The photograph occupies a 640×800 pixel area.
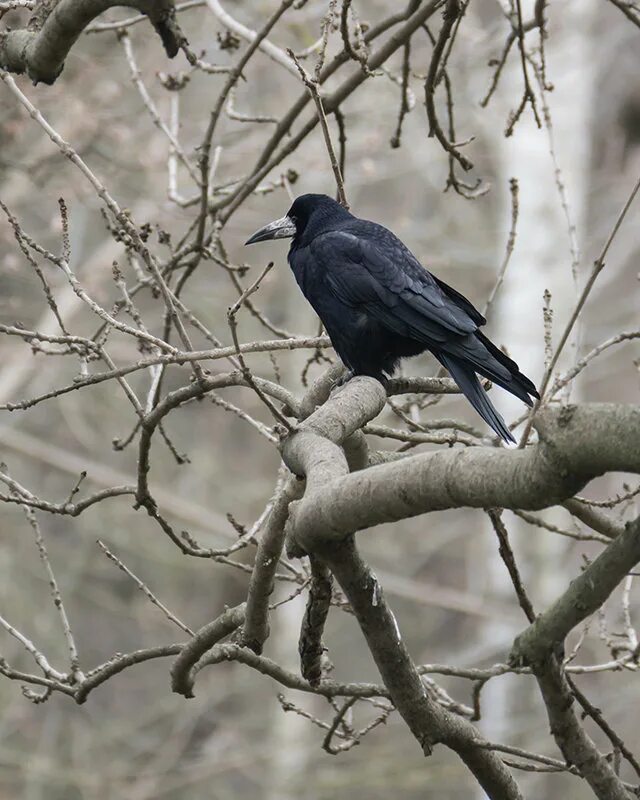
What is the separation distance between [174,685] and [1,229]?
5.09 m

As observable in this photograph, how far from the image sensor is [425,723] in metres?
2.93

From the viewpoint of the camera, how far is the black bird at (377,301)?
4758 mm

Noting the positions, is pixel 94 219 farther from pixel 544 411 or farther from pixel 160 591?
pixel 544 411

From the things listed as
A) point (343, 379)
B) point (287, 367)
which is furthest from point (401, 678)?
point (287, 367)

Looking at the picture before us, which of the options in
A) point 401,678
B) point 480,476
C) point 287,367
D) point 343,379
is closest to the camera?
point 480,476

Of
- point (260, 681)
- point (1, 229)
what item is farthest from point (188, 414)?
point (1, 229)

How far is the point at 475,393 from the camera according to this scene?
4578 millimetres

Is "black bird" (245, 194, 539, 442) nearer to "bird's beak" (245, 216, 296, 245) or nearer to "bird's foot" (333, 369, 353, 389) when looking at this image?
"bird's beak" (245, 216, 296, 245)

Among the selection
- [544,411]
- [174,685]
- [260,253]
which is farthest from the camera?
[260,253]

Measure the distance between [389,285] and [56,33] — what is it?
7.09 feet

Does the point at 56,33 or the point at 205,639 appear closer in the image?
the point at 205,639

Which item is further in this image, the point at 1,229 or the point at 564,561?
the point at 564,561

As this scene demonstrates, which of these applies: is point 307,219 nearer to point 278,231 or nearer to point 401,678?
point 278,231

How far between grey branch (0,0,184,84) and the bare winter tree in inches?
0.4
